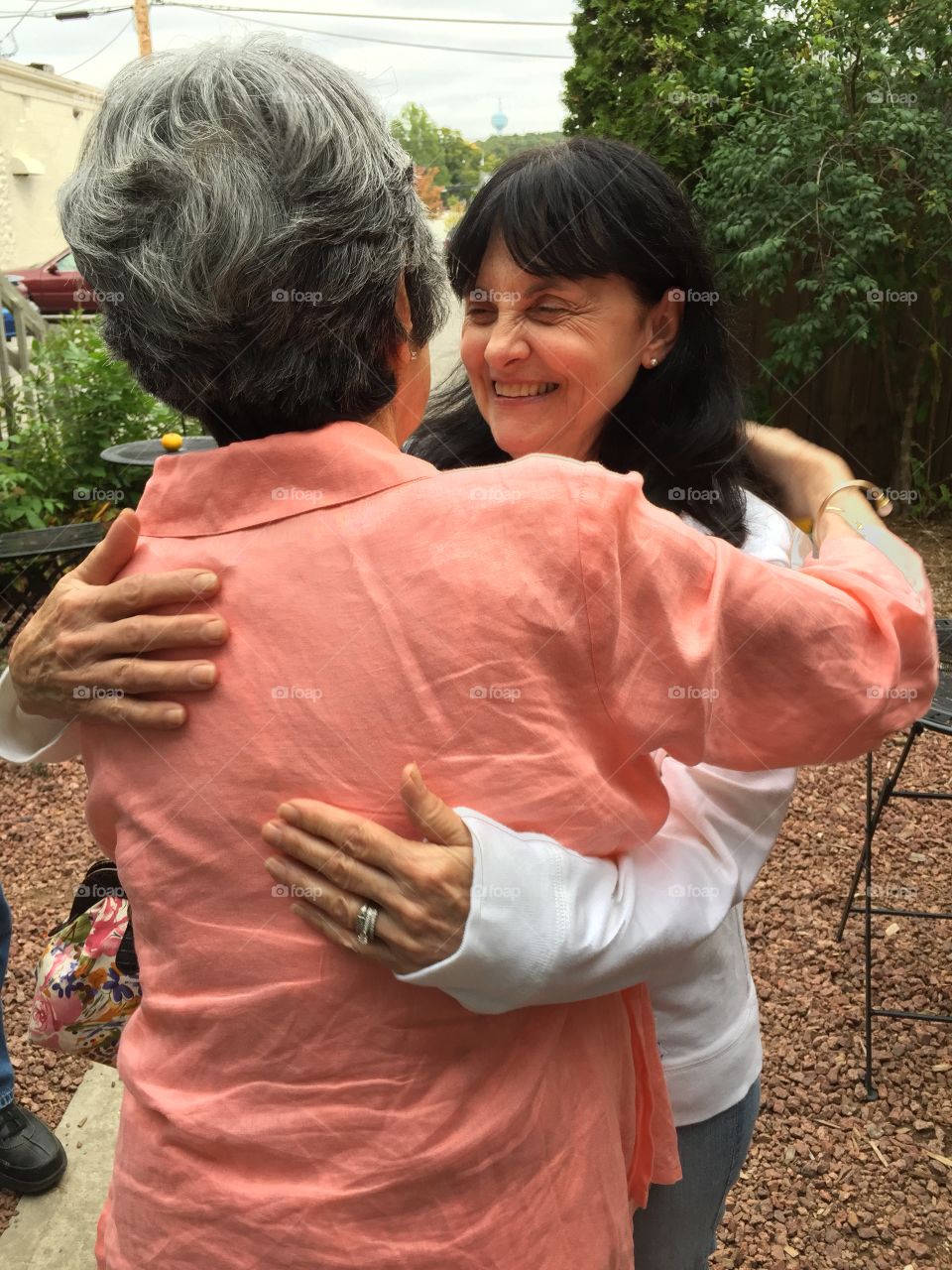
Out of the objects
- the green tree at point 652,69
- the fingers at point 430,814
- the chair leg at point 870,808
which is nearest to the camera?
the fingers at point 430,814

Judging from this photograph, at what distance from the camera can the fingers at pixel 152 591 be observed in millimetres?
1028

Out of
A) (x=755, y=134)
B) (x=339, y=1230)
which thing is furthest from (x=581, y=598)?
(x=755, y=134)

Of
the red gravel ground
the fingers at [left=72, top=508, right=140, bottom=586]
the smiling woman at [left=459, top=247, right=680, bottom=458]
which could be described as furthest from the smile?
the red gravel ground

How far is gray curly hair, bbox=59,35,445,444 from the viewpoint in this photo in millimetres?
1001

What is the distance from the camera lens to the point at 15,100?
2167 cm

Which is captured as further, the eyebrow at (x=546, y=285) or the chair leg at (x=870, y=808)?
the chair leg at (x=870, y=808)

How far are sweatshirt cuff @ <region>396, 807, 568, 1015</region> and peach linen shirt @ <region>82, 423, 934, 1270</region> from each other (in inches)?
1.1

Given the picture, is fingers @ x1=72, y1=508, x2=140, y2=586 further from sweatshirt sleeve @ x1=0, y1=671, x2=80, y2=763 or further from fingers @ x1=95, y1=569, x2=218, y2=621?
sweatshirt sleeve @ x1=0, y1=671, x2=80, y2=763

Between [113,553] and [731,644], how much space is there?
614 mm

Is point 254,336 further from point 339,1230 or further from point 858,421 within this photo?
point 858,421

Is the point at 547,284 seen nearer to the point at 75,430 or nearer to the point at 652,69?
the point at 75,430

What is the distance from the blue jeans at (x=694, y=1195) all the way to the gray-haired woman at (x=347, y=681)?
45 centimetres

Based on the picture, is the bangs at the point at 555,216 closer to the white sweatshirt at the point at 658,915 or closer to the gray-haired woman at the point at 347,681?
the white sweatshirt at the point at 658,915

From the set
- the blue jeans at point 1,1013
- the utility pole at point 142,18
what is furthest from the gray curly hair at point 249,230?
the utility pole at point 142,18
